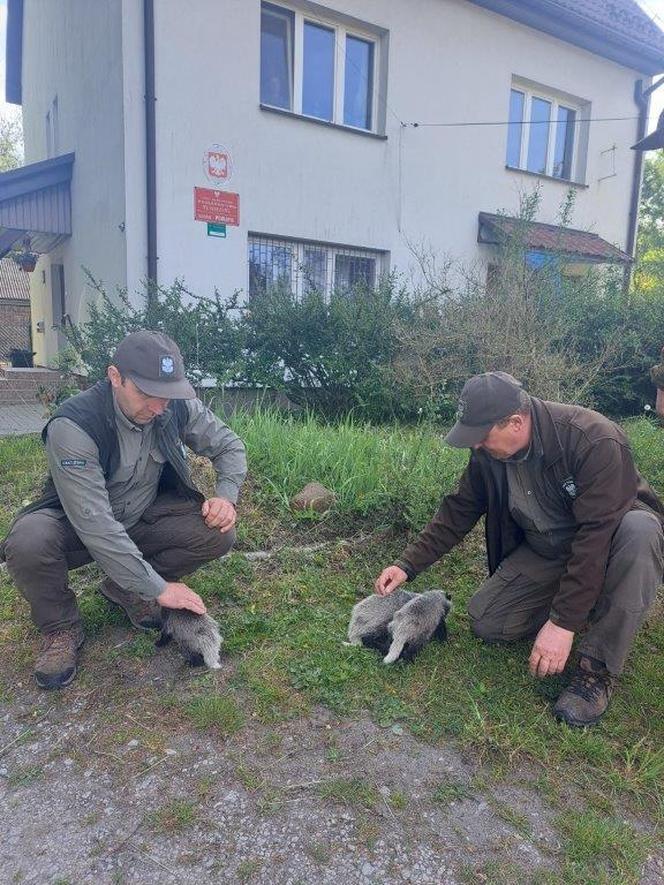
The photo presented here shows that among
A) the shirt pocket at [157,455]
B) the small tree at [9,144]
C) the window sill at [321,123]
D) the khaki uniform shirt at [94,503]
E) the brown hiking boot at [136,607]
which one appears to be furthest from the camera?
the small tree at [9,144]

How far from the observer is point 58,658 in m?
2.99

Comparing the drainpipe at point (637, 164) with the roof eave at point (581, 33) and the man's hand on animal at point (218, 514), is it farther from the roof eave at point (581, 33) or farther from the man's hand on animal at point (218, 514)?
the man's hand on animal at point (218, 514)

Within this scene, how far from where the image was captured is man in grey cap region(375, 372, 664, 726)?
2693 mm

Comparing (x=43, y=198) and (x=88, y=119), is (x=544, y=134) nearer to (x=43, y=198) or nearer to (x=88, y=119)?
(x=88, y=119)

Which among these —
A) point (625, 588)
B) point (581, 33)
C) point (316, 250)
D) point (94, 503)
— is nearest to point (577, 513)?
point (625, 588)

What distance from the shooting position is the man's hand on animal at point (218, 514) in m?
3.26

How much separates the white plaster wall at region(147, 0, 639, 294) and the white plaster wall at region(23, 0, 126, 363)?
800mm

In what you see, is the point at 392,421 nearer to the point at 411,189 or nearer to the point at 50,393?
the point at 50,393

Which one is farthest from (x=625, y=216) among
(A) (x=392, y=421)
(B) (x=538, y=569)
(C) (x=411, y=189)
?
(B) (x=538, y=569)

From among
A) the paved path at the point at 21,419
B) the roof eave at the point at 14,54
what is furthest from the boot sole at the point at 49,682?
the roof eave at the point at 14,54

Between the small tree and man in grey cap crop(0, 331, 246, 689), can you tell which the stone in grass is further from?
the small tree

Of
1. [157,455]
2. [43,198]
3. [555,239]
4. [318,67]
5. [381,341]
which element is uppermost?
[318,67]

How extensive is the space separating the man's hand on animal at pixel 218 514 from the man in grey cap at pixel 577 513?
119 centimetres

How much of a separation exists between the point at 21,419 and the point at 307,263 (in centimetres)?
490
